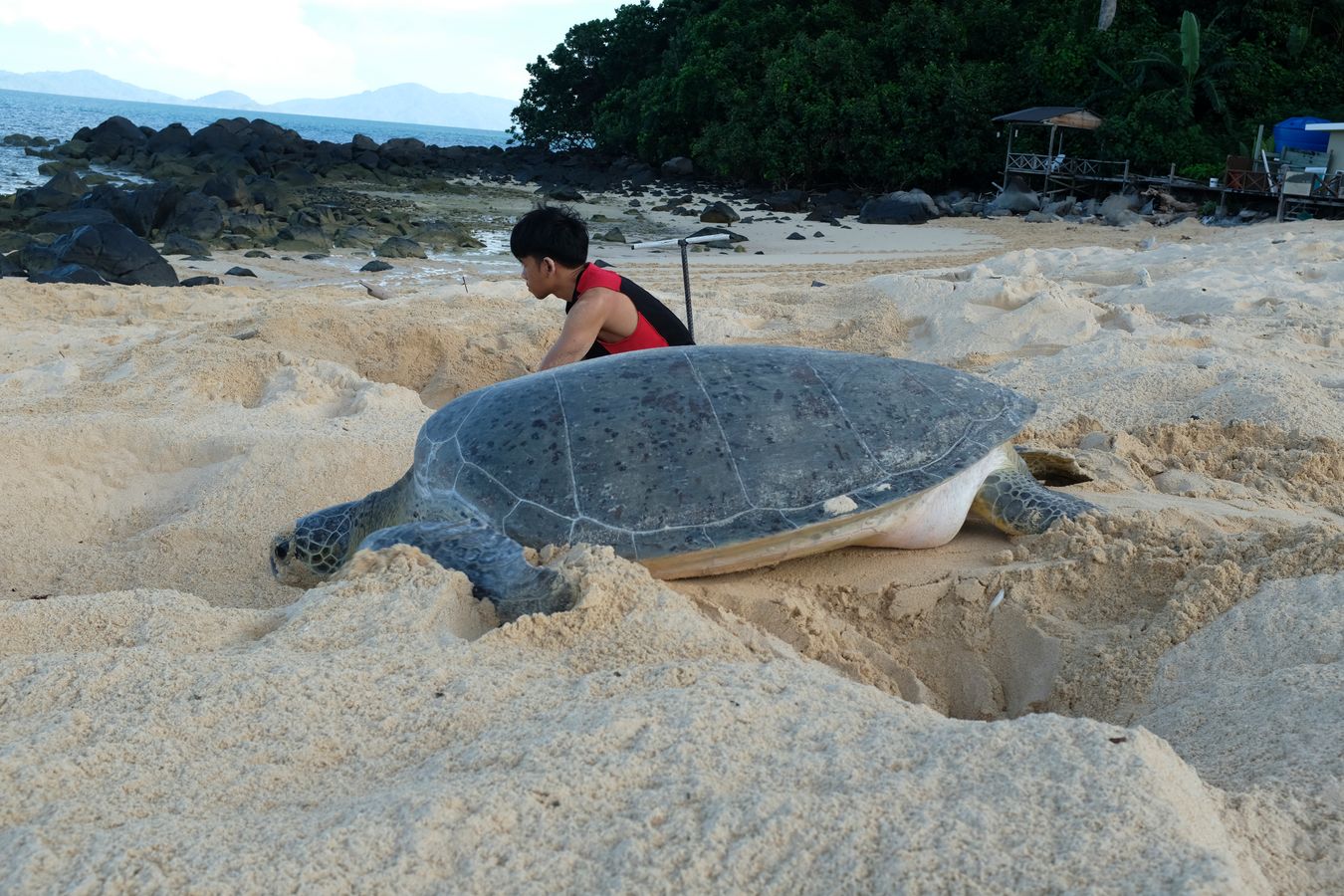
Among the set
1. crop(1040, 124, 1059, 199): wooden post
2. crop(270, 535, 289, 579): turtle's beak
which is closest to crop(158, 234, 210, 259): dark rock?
Result: crop(270, 535, 289, 579): turtle's beak

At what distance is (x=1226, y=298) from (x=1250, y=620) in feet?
13.5

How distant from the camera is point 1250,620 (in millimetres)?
1889

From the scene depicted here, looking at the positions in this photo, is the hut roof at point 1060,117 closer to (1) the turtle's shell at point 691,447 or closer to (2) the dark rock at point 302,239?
(2) the dark rock at point 302,239

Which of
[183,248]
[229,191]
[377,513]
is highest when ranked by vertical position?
[229,191]

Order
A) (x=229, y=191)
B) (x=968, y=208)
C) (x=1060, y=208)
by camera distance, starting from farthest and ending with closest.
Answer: (x=968, y=208)
(x=1060, y=208)
(x=229, y=191)

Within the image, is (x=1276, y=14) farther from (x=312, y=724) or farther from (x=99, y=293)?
(x=312, y=724)

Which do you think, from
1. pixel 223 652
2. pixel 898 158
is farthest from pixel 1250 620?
pixel 898 158

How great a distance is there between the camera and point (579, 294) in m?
3.15

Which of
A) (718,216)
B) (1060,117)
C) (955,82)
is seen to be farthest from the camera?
(955,82)

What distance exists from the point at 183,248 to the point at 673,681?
34.4 ft

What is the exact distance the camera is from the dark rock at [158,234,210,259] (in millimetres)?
10227

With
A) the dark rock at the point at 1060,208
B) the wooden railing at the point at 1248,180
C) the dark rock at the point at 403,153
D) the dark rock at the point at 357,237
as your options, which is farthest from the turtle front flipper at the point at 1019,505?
the dark rock at the point at 403,153

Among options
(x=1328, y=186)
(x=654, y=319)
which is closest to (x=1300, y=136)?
(x=1328, y=186)

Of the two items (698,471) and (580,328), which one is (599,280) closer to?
(580,328)
